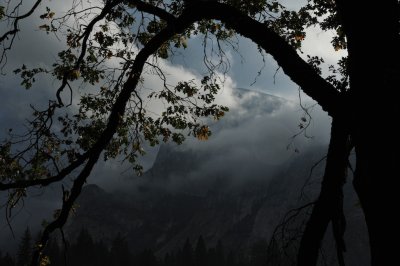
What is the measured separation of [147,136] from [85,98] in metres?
1.94

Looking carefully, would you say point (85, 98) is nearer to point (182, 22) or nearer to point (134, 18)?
point (134, 18)

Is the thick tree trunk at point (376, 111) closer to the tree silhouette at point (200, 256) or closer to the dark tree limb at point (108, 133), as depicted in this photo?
the dark tree limb at point (108, 133)

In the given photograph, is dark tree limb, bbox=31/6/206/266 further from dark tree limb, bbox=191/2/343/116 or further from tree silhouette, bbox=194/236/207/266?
tree silhouette, bbox=194/236/207/266

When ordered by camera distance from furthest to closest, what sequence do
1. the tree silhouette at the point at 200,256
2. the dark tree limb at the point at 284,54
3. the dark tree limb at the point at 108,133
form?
the tree silhouette at the point at 200,256
the dark tree limb at the point at 108,133
the dark tree limb at the point at 284,54

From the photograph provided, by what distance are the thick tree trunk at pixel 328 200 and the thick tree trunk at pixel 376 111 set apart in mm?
611

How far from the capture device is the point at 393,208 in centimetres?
368

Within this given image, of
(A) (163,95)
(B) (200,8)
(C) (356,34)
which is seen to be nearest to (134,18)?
(A) (163,95)

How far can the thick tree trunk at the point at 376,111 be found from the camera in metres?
3.74

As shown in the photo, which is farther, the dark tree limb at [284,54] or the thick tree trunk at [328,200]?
the dark tree limb at [284,54]

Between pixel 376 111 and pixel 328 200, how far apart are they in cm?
135

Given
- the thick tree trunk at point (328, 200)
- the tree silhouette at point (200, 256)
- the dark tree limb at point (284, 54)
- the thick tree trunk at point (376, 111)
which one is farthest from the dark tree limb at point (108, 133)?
the tree silhouette at point (200, 256)

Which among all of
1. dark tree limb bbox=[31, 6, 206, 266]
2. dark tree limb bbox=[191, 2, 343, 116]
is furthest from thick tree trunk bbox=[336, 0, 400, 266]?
dark tree limb bbox=[31, 6, 206, 266]

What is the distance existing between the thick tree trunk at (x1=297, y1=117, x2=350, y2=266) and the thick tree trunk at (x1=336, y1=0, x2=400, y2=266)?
0.61 meters

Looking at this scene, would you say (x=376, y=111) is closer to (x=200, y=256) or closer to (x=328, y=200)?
(x=328, y=200)
